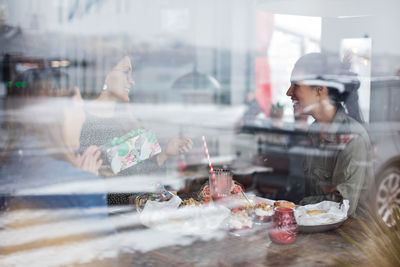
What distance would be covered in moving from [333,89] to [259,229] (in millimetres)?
1333

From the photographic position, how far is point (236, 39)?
24.2ft

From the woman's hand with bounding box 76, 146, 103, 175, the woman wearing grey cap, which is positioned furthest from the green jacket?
the woman's hand with bounding box 76, 146, 103, 175

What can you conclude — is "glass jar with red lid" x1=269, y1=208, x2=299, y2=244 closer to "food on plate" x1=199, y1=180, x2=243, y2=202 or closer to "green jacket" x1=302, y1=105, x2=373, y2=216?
"food on plate" x1=199, y1=180, x2=243, y2=202

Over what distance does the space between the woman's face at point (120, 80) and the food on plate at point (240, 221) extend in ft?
2.84

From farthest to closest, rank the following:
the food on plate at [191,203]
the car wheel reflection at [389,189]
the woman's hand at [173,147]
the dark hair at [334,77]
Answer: the car wheel reflection at [389,189] < the dark hair at [334,77] < the woman's hand at [173,147] < the food on plate at [191,203]

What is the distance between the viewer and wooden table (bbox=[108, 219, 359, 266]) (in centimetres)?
135

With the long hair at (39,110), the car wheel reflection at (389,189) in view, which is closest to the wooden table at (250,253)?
the long hair at (39,110)

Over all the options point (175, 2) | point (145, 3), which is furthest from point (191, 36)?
point (145, 3)

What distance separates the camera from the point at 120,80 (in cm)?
211

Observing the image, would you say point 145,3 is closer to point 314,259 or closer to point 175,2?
point 175,2

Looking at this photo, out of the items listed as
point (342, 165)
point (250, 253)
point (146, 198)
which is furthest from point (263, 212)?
point (342, 165)

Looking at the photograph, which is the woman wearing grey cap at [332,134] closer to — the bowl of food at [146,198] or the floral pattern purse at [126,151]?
the bowl of food at [146,198]

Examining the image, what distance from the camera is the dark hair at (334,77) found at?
2465 mm

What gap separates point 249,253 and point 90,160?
2.95ft
